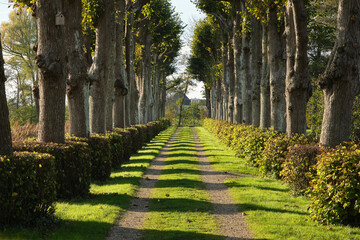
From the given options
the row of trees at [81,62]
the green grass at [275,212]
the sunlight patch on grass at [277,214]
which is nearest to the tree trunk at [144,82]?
the row of trees at [81,62]

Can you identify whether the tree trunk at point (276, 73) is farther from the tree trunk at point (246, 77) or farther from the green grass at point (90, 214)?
the green grass at point (90, 214)

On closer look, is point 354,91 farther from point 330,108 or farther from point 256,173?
point 256,173

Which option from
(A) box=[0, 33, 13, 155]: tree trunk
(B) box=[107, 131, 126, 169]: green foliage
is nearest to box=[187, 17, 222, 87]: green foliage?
(B) box=[107, 131, 126, 169]: green foliage

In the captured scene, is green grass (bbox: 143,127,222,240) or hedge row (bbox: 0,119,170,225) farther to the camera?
green grass (bbox: 143,127,222,240)

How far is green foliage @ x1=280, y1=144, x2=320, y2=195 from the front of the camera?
9.64m

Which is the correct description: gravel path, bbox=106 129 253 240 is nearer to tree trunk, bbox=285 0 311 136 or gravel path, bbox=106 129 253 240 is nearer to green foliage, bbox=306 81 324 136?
tree trunk, bbox=285 0 311 136

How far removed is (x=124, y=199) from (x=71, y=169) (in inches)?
64.6

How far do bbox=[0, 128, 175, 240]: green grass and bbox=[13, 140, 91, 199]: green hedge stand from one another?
→ 1.02 ft

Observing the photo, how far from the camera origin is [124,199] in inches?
391

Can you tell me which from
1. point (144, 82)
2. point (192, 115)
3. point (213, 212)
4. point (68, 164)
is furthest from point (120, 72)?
point (192, 115)

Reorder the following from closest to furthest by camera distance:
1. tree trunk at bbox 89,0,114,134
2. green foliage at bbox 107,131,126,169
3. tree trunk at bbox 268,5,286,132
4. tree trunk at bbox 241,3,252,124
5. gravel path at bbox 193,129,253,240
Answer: gravel path at bbox 193,129,253,240 < green foliage at bbox 107,131,126,169 < tree trunk at bbox 268,5,286,132 < tree trunk at bbox 89,0,114,134 < tree trunk at bbox 241,3,252,124

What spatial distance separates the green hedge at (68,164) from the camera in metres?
8.75

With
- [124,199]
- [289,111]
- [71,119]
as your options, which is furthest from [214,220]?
[71,119]

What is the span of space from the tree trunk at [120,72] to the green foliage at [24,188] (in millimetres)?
14493
